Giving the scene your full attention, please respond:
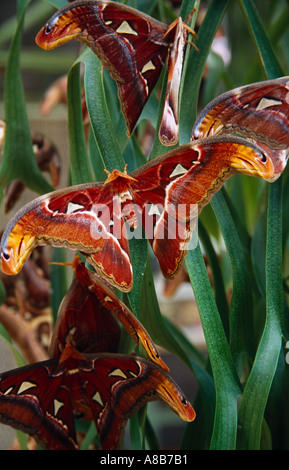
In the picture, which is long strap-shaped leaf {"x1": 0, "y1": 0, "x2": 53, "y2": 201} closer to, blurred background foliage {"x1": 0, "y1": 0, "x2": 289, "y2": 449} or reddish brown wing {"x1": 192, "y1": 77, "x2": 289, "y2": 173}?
blurred background foliage {"x1": 0, "y1": 0, "x2": 289, "y2": 449}

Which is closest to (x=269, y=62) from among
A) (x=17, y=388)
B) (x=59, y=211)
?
(x=59, y=211)

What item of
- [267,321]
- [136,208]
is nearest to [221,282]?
[267,321]

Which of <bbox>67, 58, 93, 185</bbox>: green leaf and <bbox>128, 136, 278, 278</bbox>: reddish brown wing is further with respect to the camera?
<bbox>67, 58, 93, 185</bbox>: green leaf

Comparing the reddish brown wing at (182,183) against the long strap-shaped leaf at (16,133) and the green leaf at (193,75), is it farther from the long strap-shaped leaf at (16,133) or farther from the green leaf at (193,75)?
the long strap-shaped leaf at (16,133)

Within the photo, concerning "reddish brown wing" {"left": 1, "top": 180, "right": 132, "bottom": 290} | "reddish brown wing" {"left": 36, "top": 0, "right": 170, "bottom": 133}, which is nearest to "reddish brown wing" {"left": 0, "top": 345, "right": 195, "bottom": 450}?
"reddish brown wing" {"left": 1, "top": 180, "right": 132, "bottom": 290}

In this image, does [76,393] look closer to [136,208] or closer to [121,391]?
[121,391]

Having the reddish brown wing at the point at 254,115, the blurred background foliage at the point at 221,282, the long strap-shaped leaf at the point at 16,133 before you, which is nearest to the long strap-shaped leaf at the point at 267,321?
the blurred background foliage at the point at 221,282
